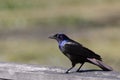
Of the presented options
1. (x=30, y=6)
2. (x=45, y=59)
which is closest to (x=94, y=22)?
(x=30, y=6)

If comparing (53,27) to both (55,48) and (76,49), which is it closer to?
(55,48)

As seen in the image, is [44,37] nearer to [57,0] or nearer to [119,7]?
[119,7]

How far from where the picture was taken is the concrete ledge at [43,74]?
4328 millimetres

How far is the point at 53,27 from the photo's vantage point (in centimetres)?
2014

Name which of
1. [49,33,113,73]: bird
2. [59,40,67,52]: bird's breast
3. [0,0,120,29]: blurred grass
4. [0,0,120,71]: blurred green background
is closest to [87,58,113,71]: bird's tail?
[49,33,113,73]: bird

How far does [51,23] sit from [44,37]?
9.22ft

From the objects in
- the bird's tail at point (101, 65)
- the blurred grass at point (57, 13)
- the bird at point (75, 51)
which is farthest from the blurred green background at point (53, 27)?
the bird's tail at point (101, 65)

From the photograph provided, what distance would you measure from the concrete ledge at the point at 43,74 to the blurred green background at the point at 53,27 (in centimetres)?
569

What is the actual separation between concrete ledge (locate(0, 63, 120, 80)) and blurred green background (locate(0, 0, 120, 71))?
224 inches

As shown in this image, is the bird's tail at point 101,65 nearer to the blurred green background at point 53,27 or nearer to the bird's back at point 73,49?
the bird's back at point 73,49

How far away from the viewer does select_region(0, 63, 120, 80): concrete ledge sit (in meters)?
4.33

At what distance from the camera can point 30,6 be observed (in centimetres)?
2428

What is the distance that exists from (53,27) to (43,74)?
15.7 metres

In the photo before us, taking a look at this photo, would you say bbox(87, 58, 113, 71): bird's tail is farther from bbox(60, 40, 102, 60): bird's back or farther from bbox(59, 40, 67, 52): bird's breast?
bbox(59, 40, 67, 52): bird's breast
